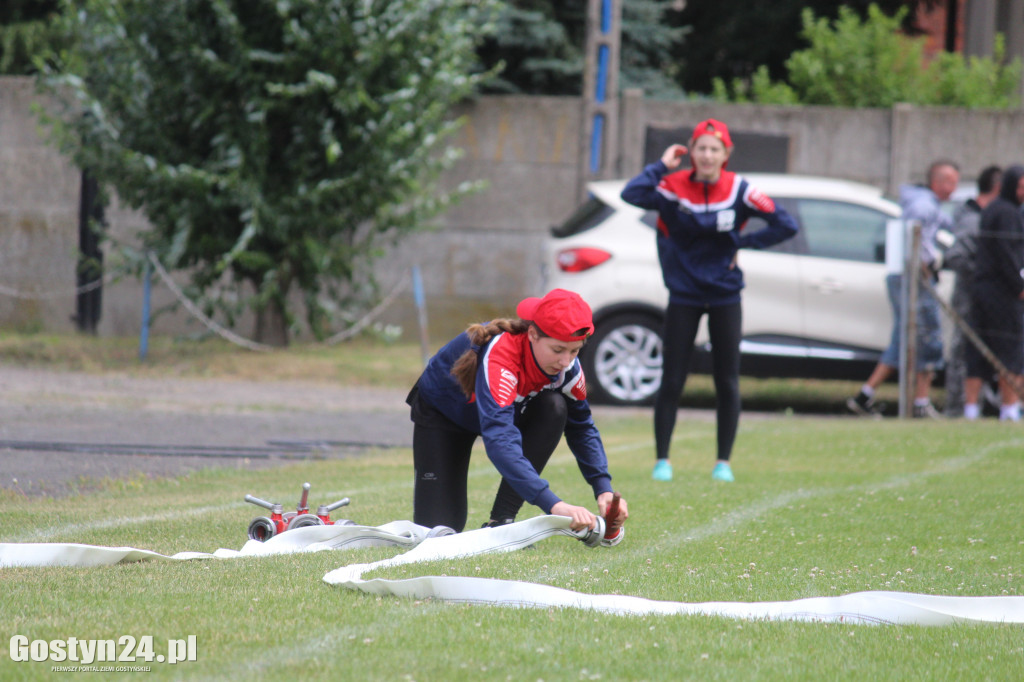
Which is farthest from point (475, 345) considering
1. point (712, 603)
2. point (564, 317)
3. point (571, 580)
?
point (712, 603)

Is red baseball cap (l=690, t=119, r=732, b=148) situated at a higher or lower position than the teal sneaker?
higher

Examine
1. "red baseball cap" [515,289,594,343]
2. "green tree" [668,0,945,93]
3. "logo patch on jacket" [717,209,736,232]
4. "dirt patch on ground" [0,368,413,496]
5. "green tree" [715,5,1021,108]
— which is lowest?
"dirt patch on ground" [0,368,413,496]

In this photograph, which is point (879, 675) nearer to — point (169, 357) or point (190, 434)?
point (190, 434)

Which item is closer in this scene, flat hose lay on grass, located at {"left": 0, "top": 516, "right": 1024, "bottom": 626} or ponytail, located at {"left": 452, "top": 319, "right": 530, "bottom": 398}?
flat hose lay on grass, located at {"left": 0, "top": 516, "right": 1024, "bottom": 626}

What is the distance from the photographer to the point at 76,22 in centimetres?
1304

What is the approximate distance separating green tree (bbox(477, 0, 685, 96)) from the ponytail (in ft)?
47.0

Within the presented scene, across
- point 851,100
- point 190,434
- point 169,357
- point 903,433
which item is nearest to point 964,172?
point 851,100

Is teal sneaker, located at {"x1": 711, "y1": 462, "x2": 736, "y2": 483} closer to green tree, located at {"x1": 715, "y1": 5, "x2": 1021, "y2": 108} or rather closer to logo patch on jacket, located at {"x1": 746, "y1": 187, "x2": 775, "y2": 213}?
logo patch on jacket, located at {"x1": 746, "y1": 187, "x2": 775, "y2": 213}

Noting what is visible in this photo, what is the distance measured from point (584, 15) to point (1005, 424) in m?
11.3

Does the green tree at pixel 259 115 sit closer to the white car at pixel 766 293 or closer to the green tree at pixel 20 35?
the white car at pixel 766 293

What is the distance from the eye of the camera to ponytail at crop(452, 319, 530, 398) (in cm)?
473

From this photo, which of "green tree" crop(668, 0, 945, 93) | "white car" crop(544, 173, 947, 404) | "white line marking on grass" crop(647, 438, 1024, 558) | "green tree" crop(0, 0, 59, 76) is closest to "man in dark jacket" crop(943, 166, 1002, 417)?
"white car" crop(544, 173, 947, 404)

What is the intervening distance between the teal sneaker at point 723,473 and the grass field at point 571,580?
0.38 feet

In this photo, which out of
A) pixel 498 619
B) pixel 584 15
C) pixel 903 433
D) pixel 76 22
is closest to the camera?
pixel 498 619
